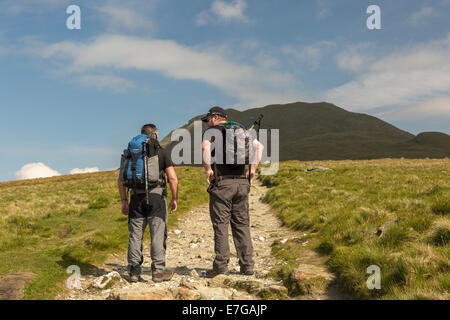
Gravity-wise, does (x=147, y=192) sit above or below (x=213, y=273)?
above

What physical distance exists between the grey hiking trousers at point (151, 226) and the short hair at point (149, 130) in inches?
53.8

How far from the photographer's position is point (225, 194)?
6.96m

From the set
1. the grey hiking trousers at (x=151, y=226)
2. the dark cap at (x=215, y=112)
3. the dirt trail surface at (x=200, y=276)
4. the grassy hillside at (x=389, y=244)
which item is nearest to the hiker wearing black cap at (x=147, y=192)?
the grey hiking trousers at (x=151, y=226)

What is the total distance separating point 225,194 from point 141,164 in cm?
190

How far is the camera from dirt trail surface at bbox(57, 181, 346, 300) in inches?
215

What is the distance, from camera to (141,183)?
6918 millimetres

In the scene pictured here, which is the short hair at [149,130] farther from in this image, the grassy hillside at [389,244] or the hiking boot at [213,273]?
the grassy hillside at [389,244]

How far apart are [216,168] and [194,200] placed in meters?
12.6

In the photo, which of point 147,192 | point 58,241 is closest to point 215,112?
point 147,192

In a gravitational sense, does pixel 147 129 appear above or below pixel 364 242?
above

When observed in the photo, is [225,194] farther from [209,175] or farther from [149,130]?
[149,130]
